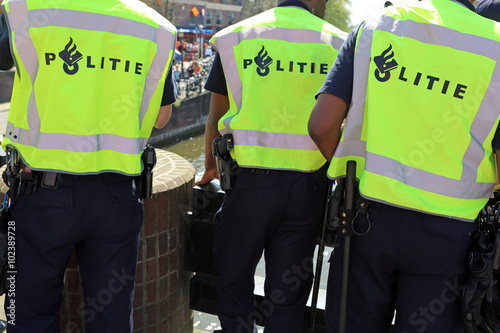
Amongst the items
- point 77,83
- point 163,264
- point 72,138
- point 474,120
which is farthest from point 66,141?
point 474,120

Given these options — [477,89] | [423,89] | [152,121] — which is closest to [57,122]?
[152,121]

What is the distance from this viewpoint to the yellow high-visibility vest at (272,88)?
237 cm

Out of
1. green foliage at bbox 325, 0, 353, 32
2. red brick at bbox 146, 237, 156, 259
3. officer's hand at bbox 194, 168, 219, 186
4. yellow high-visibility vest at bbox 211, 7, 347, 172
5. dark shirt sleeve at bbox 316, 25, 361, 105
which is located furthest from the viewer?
green foliage at bbox 325, 0, 353, 32

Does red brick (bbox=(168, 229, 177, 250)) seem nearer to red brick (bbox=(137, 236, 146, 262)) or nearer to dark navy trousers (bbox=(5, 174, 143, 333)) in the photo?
red brick (bbox=(137, 236, 146, 262))

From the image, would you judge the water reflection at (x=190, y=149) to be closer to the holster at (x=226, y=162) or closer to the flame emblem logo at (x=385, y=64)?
the holster at (x=226, y=162)

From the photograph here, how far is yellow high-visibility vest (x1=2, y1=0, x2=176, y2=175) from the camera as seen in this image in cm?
198

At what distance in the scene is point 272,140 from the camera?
2.38 metres

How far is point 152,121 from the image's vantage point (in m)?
2.27

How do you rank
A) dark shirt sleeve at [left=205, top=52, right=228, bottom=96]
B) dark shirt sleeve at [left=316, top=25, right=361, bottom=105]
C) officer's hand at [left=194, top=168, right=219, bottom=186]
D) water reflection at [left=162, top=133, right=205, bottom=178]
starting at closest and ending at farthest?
dark shirt sleeve at [left=316, top=25, right=361, bottom=105] → dark shirt sleeve at [left=205, top=52, right=228, bottom=96] → officer's hand at [left=194, top=168, right=219, bottom=186] → water reflection at [left=162, top=133, right=205, bottom=178]

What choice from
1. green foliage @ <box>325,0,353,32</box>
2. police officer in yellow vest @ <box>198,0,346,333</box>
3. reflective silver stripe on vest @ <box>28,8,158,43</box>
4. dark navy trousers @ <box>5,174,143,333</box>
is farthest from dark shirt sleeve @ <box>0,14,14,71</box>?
green foliage @ <box>325,0,353,32</box>

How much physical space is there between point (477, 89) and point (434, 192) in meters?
0.39

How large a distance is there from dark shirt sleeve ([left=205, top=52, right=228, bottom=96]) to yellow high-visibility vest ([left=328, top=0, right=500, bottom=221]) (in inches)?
30.8

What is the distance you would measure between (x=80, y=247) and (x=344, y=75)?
128 cm

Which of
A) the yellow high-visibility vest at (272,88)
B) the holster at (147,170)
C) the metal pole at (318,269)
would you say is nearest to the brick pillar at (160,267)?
the holster at (147,170)
